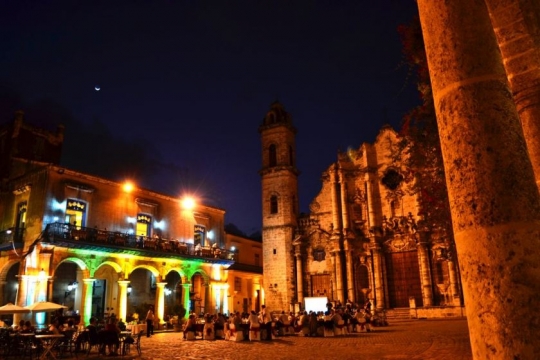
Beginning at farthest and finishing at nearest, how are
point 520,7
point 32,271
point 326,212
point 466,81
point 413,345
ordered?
point 326,212
point 32,271
point 413,345
point 520,7
point 466,81

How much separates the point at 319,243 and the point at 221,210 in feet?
27.3

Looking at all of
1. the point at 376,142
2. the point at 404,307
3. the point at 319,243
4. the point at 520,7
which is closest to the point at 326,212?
the point at 319,243

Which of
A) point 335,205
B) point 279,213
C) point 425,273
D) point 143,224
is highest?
point 335,205

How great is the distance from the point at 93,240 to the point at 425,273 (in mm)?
20997

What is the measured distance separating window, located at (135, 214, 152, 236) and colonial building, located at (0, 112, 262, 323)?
66 mm

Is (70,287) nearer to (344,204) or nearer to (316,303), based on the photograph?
(316,303)

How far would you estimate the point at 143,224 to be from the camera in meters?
28.6

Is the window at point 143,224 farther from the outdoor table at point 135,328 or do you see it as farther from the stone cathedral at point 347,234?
the stone cathedral at point 347,234

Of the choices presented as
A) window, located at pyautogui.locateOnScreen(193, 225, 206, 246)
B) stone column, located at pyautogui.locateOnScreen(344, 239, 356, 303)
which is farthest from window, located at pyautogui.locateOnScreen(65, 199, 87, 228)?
stone column, located at pyautogui.locateOnScreen(344, 239, 356, 303)

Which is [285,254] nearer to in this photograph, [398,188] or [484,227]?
[398,188]

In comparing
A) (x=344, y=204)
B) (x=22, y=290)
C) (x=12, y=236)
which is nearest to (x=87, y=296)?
(x=22, y=290)

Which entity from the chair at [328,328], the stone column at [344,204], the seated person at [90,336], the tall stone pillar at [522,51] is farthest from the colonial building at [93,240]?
the tall stone pillar at [522,51]

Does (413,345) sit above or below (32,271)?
below

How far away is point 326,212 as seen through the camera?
34.5m
